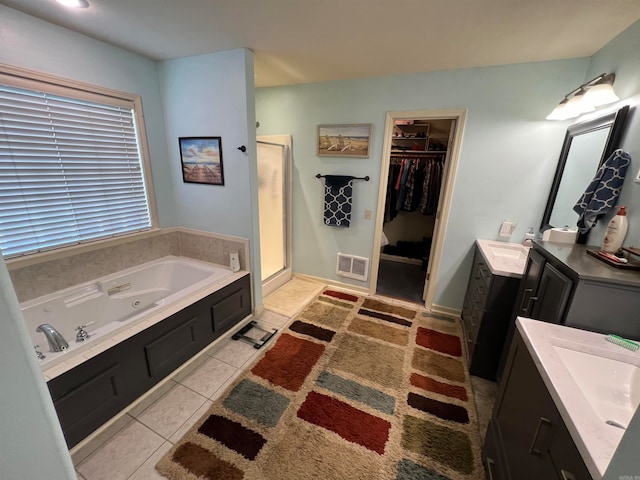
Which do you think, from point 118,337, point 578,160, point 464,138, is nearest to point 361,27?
Answer: point 464,138

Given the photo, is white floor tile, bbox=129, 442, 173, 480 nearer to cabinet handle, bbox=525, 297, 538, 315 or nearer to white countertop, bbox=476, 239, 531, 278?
cabinet handle, bbox=525, 297, 538, 315

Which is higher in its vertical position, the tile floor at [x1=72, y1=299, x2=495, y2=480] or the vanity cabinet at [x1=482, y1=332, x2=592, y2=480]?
the vanity cabinet at [x1=482, y1=332, x2=592, y2=480]

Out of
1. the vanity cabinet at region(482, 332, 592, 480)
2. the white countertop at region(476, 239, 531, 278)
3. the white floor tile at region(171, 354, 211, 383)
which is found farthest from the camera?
the white floor tile at region(171, 354, 211, 383)

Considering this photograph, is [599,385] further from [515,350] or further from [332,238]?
[332,238]

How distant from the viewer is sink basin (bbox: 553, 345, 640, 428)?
889 millimetres

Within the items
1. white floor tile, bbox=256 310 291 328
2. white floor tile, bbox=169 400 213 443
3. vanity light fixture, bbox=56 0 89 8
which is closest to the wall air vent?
white floor tile, bbox=256 310 291 328

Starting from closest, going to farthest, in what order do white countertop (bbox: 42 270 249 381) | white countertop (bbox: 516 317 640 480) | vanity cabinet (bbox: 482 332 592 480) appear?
1. white countertop (bbox: 516 317 640 480)
2. vanity cabinet (bbox: 482 332 592 480)
3. white countertop (bbox: 42 270 249 381)

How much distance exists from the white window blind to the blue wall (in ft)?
5.04

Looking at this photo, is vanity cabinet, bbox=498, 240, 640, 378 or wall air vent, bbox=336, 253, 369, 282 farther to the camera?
wall air vent, bbox=336, 253, 369, 282

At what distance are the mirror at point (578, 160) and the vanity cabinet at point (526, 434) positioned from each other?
115cm

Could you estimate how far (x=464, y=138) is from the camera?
2.37m

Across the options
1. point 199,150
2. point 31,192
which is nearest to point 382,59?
point 199,150

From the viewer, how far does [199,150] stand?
2.36m

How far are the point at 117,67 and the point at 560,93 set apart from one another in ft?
11.8
